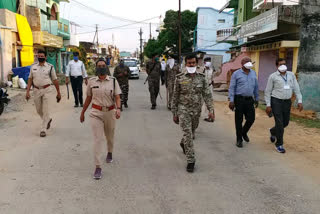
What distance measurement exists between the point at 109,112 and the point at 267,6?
54.6 ft

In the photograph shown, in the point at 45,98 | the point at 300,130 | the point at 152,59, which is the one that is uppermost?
the point at 152,59

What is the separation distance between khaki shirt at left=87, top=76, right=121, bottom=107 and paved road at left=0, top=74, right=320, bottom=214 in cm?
105

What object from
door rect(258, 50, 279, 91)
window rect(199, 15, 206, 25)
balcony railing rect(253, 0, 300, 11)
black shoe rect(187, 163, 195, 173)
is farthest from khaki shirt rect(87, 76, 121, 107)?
window rect(199, 15, 206, 25)

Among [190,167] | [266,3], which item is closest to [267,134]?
[190,167]

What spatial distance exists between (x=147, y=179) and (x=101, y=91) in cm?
140

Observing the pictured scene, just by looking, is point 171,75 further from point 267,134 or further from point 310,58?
point 310,58

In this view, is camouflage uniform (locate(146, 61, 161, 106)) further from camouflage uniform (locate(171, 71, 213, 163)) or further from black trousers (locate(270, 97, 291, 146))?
camouflage uniform (locate(171, 71, 213, 163))

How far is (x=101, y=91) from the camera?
4.68 m

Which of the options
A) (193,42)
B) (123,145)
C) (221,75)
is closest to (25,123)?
(123,145)

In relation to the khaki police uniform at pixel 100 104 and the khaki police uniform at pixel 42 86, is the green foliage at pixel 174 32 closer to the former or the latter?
the khaki police uniform at pixel 42 86

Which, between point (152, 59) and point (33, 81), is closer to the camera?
point (33, 81)

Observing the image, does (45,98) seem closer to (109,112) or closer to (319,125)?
(109,112)

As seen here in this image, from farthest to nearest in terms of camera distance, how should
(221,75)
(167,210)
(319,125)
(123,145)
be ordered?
1. (221,75)
2. (319,125)
3. (123,145)
4. (167,210)

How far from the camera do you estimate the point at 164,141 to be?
22.4 ft
